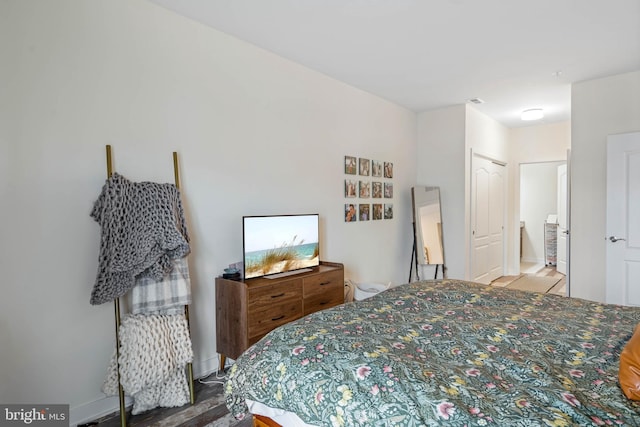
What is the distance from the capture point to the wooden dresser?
2410 mm

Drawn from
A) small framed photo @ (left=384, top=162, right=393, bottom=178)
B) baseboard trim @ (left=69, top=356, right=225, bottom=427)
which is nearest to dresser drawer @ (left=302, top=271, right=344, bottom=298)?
baseboard trim @ (left=69, top=356, right=225, bottom=427)

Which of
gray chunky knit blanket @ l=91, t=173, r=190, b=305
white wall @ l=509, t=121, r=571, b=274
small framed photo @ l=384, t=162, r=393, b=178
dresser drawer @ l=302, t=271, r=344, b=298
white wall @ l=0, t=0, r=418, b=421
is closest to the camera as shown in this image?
white wall @ l=0, t=0, r=418, b=421

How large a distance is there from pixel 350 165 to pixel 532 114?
2823 millimetres

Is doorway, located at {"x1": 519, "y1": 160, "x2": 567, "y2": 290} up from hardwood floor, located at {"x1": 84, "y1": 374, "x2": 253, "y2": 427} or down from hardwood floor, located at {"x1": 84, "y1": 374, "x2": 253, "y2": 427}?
up

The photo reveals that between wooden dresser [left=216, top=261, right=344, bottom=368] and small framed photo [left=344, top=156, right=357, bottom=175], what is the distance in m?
1.38

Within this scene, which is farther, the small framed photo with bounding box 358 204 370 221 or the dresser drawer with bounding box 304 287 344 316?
the small framed photo with bounding box 358 204 370 221

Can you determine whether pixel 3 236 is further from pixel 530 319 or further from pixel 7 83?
pixel 530 319

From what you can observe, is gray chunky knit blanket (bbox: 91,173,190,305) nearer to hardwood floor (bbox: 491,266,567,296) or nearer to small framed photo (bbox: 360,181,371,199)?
small framed photo (bbox: 360,181,371,199)

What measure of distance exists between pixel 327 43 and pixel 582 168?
9.95ft

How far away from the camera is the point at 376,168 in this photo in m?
4.25

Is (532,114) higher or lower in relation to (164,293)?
higher

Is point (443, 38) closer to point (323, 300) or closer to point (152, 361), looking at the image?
point (323, 300)

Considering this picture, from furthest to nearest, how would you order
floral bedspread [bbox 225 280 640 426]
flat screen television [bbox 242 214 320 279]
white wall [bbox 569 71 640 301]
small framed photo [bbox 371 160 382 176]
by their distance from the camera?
1. small framed photo [bbox 371 160 382 176]
2. white wall [bbox 569 71 640 301]
3. flat screen television [bbox 242 214 320 279]
4. floral bedspread [bbox 225 280 640 426]

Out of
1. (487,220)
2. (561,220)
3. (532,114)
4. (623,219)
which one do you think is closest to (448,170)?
(487,220)
